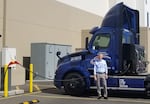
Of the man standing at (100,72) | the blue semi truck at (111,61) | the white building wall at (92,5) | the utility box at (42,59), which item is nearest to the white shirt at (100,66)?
the man standing at (100,72)

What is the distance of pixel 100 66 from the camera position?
1545 centimetres

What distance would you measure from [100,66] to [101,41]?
1595 millimetres

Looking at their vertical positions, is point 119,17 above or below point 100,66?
above

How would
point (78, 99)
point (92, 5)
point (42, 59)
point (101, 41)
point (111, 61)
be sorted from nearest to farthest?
point (78, 99) → point (111, 61) → point (101, 41) → point (42, 59) → point (92, 5)

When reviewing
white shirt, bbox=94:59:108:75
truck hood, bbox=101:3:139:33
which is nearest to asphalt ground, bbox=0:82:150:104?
white shirt, bbox=94:59:108:75

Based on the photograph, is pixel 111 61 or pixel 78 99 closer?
pixel 78 99

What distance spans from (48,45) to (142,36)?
14362 millimetres

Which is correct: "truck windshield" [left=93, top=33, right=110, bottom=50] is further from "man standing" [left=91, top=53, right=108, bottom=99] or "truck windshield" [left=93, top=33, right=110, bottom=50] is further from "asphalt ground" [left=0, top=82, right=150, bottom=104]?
"asphalt ground" [left=0, top=82, right=150, bottom=104]

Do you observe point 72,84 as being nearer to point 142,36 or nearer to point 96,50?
point 96,50

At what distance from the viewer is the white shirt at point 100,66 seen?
607 inches

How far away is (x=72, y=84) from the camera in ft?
54.1

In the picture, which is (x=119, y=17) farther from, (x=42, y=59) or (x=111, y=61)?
(x=42, y=59)

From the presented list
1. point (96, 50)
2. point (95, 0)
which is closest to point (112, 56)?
point (96, 50)

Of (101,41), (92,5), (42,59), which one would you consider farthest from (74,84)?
(92,5)
